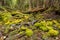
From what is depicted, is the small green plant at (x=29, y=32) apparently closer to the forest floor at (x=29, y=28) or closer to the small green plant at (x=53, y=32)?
the forest floor at (x=29, y=28)

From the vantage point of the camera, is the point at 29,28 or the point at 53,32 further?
the point at 29,28

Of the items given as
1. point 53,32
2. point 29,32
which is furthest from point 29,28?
point 53,32

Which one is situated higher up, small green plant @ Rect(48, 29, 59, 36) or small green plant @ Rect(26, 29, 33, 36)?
small green plant @ Rect(26, 29, 33, 36)

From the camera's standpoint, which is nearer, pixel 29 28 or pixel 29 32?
pixel 29 32

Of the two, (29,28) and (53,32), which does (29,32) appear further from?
(53,32)

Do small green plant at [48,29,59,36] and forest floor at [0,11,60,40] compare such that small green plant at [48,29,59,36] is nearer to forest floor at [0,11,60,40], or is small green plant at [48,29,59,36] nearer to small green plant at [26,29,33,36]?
forest floor at [0,11,60,40]

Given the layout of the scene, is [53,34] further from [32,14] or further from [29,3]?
[29,3]

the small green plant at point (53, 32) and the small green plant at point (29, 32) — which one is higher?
the small green plant at point (29, 32)

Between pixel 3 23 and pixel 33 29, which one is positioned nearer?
pixel 33 29

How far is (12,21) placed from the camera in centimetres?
600

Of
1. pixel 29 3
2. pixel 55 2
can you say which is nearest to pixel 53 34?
pixel 55 2

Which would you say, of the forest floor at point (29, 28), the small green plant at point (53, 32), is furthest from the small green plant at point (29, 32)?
the small green plant at point (53, 32)

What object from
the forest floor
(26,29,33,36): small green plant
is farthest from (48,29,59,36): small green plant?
(26,29,33,36): small green plant

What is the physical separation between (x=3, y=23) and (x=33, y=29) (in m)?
1.44
